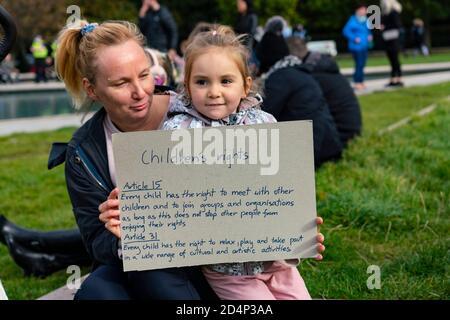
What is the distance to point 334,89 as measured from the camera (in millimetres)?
6371

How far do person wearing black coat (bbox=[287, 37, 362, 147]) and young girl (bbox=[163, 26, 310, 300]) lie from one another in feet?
11.6

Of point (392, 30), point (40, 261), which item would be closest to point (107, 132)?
point (40, 261)

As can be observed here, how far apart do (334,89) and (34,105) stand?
13452 millimetres

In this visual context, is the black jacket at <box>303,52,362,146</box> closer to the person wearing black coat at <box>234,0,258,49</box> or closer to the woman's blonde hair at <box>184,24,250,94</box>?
the woman's blonde hair at <box>184,24,250,94</box>

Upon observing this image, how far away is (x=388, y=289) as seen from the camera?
3.62 meters

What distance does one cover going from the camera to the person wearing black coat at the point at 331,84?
251 inches

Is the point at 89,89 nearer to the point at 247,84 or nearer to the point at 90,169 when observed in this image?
the point at 90,169

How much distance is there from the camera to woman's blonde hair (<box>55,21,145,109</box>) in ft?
9.45

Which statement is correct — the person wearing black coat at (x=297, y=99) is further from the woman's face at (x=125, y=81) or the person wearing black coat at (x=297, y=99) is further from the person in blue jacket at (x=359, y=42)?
the person in blue jacket at (x=359, y=42)

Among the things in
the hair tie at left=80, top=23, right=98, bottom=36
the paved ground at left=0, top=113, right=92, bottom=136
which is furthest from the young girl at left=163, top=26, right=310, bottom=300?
the paved ground at left=0, top=113, right=92, bottom=136

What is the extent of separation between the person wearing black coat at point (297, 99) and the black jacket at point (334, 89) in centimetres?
59

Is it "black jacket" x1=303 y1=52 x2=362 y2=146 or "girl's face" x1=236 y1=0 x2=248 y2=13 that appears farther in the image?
"girl's face" x1=236 y1=0 x2=248 y2=13

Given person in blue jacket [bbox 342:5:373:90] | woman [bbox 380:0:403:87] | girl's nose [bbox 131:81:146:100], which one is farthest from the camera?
person in blue jacket [bbox 342:5:373:90]

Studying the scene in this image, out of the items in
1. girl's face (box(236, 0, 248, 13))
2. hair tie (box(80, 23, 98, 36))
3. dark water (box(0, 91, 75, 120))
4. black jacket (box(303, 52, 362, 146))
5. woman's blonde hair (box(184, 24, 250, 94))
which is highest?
girl's face (box(236, 0, 248, 13))
